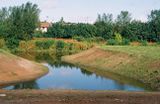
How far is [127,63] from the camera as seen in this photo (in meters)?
56.5

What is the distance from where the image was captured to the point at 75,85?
1692 inches

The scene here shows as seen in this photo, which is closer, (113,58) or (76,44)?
(113,58)

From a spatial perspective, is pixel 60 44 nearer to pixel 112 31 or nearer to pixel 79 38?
pixel 79 38

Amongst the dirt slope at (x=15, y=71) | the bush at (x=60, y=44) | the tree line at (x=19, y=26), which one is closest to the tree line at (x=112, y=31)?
the tree line at (x=19, y=26)

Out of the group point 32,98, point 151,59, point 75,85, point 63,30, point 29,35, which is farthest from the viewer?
point 63,30

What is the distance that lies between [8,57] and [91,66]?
1617 cm

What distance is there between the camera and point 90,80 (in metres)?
48.1

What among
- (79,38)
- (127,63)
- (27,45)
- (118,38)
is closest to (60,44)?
(27,45)

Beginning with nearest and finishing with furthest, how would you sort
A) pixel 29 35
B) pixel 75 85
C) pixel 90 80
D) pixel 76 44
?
pixel 75 85 → pixel 90 80 → pixel 76 44 → pixel 29 35

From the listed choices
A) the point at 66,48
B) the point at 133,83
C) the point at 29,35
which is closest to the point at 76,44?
the point at 66,48

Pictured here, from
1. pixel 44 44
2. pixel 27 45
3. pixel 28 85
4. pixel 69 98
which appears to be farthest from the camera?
pixel 44 44

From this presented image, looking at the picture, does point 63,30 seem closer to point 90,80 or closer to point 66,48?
point 66,48

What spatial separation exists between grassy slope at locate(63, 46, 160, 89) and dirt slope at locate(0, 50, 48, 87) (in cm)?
1086

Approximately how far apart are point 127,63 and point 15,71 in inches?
675
